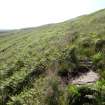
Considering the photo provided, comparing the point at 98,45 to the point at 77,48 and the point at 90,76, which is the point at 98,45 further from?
the point at 90,76

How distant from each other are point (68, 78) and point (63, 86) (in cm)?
106

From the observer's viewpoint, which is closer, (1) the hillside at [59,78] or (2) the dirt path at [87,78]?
(1) the hillside at [59,78]

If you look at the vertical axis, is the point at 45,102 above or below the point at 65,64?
below

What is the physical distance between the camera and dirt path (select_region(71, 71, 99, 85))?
998 cm

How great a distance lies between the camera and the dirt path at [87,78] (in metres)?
9.98

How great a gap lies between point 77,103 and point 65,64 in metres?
3.23

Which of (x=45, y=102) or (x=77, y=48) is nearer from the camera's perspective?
(x=45, y=102)

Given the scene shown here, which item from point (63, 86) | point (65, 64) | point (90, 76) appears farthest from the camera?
point (65, 64)

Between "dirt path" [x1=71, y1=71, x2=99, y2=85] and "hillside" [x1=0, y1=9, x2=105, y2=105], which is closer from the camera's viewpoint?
"hillside" [x1=0, y1=9, x2=105, y2=105]

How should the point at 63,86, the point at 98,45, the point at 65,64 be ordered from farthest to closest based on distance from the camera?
the point at 98,45 < the point at 65,64 < the point at 63,86

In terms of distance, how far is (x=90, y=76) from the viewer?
34.1 feet

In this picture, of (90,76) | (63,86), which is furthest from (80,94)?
(90,76)

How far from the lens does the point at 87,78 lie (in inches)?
406

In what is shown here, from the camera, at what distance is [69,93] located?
29.6 ft
